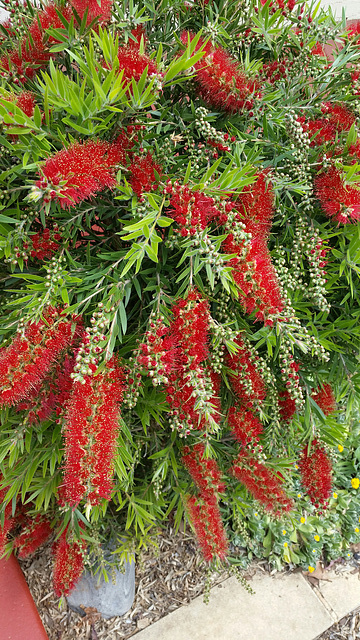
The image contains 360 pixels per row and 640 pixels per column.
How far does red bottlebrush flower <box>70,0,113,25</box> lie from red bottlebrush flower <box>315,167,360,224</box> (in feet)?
1.88

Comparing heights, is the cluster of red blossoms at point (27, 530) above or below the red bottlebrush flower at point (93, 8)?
below

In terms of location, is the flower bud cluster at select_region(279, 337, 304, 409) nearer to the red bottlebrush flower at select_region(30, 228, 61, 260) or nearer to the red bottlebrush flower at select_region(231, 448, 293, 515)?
the red bottlebrush flower at select_region(231, 448, 293, 515)

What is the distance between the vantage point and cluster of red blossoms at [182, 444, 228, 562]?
118 cm

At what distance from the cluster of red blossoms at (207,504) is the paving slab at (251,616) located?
556 mm

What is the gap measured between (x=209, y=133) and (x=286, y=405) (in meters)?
0.75

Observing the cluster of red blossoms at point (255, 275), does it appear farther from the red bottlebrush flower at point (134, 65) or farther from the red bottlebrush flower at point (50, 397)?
the red bottlebrush flower at point (50, 397)

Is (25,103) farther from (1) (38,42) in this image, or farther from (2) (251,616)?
(2) (251,616)

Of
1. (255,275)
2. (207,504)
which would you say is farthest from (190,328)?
(207,504)

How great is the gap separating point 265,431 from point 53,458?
0.59 metres

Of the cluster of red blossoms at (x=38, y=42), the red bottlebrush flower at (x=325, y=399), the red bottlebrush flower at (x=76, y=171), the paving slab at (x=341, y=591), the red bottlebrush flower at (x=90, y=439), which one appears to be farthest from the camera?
the paving slab at (x=341, y=591)

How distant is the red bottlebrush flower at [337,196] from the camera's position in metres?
0.97

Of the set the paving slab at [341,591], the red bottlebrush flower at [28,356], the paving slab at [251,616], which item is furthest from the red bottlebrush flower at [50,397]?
the paving slab at [341,591]

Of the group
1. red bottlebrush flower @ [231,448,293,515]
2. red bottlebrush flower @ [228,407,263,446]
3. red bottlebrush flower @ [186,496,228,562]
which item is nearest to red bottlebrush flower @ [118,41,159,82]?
red bottlebrush flower @ [228,407,263,446]

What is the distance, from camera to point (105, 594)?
4.91 feet
